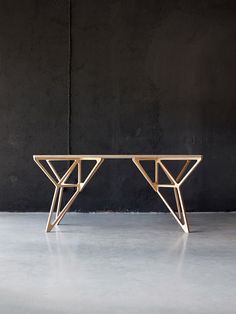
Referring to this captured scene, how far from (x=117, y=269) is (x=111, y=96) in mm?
3298

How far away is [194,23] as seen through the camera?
593 centimetres

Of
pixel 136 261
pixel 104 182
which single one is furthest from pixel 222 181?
pixel 136 261

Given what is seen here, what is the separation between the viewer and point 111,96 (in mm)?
5871

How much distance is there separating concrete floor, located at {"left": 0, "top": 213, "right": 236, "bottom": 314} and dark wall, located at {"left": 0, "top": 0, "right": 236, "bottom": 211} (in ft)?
3.33

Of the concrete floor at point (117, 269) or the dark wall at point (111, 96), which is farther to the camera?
the dark wall at point (111, 96)

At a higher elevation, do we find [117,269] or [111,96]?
[111,96]

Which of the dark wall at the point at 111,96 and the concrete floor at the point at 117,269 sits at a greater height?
the dark wall at the point at 111,96

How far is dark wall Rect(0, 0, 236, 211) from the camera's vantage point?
584 centimetres

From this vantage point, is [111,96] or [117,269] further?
[111,96]

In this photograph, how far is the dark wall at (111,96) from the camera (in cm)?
584

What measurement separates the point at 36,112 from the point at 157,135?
1.52m

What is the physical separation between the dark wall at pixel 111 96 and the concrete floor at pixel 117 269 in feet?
3.33

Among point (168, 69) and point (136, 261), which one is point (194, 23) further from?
point (136, 261)

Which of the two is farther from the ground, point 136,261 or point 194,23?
point 194,23
